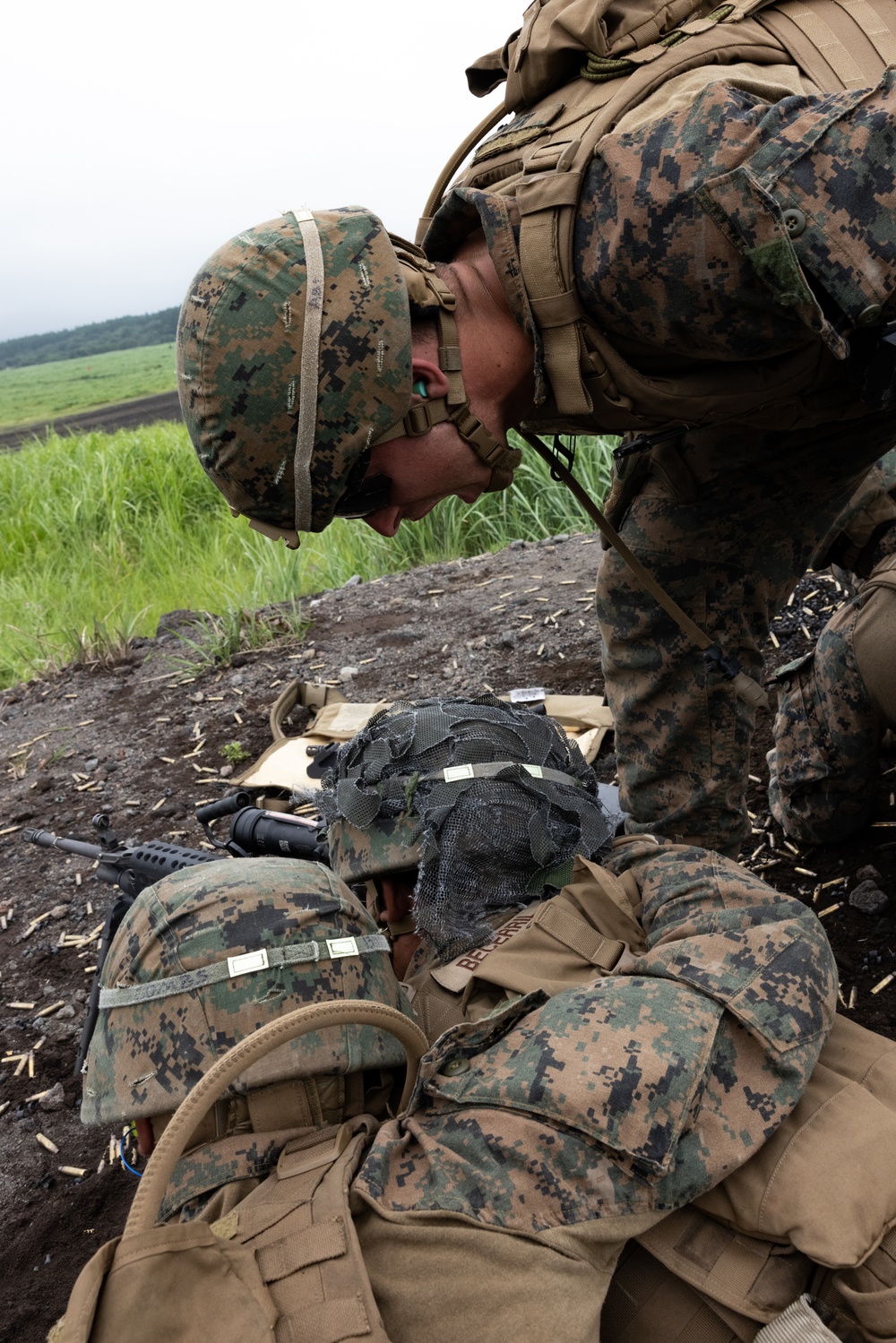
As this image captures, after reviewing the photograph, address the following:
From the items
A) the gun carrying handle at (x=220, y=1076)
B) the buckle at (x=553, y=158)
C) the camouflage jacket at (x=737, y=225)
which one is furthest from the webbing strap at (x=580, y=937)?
the buckle at (x=553, y=158)

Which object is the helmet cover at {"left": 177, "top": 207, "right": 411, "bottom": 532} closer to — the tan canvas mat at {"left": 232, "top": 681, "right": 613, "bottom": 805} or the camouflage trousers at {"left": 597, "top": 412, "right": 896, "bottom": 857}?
the camouflage trousers at {"left": 597, "top": 412, "right": 896, "bottom": 857}

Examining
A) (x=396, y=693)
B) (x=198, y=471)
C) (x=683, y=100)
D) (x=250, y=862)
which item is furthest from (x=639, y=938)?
(x=198, y=471)

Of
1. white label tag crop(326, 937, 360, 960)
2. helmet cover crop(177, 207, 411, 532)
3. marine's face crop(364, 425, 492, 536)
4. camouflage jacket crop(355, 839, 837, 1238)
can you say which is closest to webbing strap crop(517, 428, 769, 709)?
marine's face crop(364, 425, 492, 536)

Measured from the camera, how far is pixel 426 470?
2133 millimetres

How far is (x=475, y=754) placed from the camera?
221 centimetres

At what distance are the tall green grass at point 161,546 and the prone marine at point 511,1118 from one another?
13.3 feet

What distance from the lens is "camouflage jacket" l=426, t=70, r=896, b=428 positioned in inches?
64.4

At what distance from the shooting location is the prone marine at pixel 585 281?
168 centimetres

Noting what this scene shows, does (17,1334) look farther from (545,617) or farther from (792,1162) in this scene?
(545,617)

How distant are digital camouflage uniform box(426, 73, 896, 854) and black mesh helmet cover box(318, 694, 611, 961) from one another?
65cm

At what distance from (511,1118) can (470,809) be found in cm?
74

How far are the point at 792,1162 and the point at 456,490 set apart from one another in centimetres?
140

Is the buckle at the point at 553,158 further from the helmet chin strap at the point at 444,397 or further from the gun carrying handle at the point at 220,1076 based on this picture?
the gun carrying handle at the point at 220,1076

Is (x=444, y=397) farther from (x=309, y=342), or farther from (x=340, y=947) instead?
(x=340, y=947)
